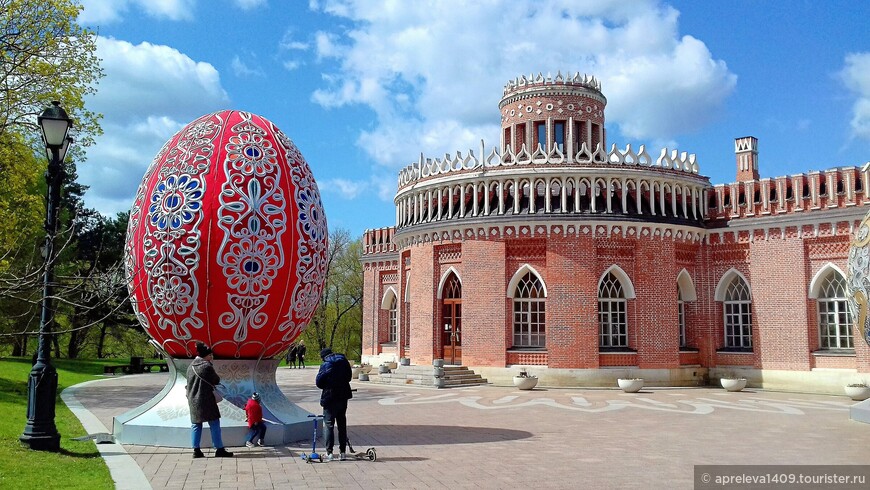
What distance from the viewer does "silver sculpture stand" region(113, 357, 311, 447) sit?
10.6m

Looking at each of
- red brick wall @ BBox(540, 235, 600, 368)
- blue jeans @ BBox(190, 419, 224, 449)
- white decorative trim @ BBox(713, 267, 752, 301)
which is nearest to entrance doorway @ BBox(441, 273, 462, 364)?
red brick wall @ BBox(540, 235, 600, 368)

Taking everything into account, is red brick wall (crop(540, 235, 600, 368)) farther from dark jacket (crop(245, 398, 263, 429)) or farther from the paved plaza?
dark jacket (crop(245, 398, 263, 429))

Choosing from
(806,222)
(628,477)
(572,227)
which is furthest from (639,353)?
(628,477)

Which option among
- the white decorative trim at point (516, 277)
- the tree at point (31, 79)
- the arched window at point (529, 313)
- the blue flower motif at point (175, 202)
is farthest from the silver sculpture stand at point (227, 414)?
the arched window at point (529, 313)

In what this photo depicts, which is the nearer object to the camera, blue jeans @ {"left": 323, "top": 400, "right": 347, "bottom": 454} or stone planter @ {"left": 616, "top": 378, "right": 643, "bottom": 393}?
blue jeans @ {"left": 323, "top": 400, "right": 347, "bottom": 454}

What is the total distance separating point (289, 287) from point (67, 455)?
373cm

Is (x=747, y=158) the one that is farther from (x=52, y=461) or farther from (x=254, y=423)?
(x=52, y=461)

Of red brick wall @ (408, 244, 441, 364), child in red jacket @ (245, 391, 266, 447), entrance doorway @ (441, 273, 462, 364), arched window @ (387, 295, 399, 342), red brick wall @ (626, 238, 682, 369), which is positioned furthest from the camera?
arched window @ (387, 295, 399, 342)

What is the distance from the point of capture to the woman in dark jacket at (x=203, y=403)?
977cm

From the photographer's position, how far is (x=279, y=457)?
9977 mm

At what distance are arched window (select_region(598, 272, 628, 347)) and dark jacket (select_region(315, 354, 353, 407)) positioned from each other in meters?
15.9

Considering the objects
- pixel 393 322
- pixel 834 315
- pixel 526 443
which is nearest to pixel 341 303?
pixel 393 322

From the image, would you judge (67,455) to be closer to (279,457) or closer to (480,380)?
(279,457)

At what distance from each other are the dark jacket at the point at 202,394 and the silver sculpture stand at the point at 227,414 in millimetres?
726
